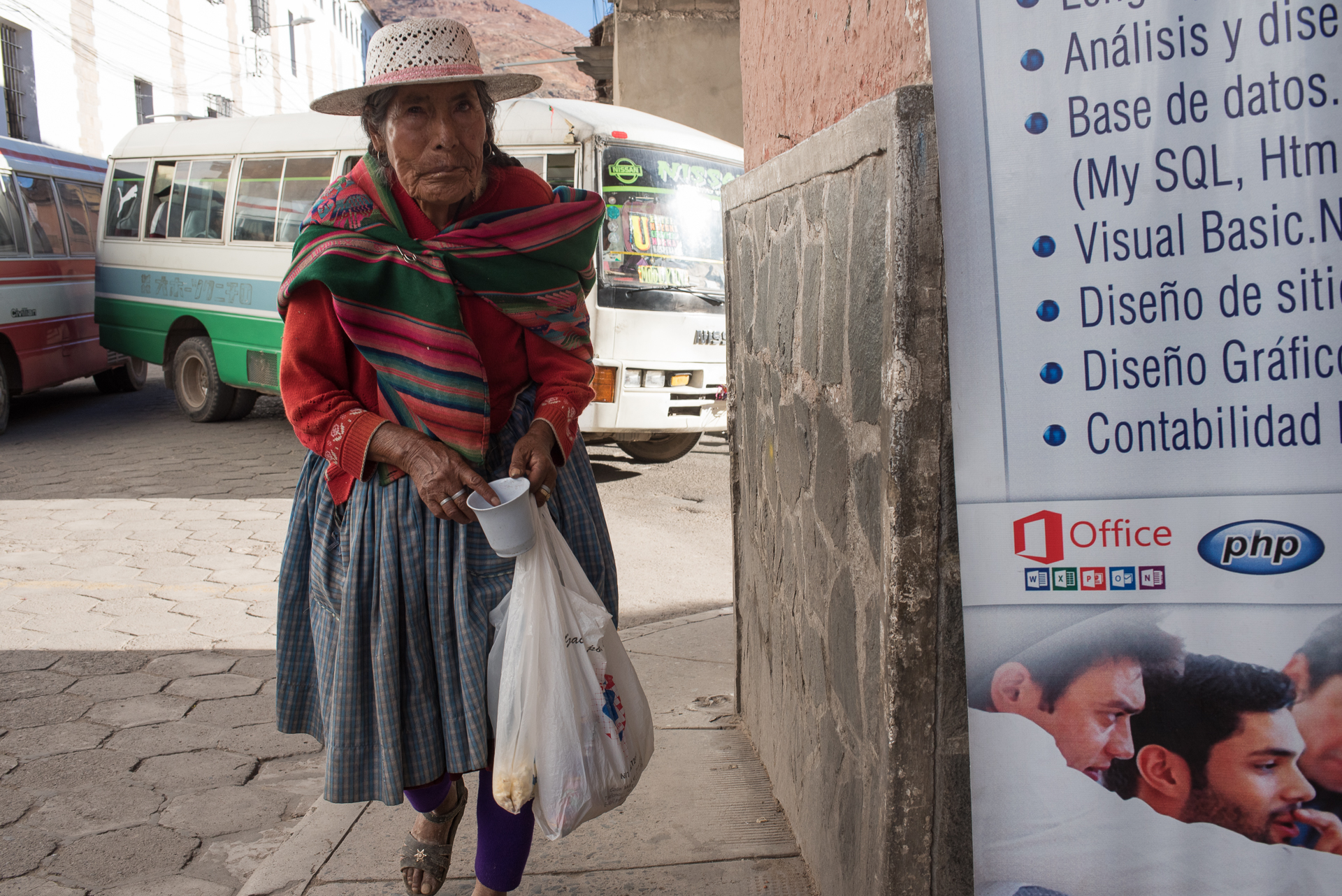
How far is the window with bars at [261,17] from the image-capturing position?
86.1 ft

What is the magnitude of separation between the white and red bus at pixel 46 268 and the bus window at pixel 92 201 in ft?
0.04

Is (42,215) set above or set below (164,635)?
above

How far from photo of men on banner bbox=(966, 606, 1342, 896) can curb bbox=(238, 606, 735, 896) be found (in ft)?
5.05

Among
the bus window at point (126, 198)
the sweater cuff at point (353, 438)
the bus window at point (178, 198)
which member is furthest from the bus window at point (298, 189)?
the sweater cuff at point (353, 438)

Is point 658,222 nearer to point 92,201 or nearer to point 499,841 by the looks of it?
point 499,841

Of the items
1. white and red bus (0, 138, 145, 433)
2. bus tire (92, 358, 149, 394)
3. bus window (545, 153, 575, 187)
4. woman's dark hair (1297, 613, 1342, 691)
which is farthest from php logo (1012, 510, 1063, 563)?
bus tire (92, 358, 149, 394)

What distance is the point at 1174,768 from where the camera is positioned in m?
1.34

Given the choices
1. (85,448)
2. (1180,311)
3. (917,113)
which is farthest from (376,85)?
(85,448)

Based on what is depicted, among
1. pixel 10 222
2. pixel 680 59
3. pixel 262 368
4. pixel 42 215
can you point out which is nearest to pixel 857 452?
pixel 262 368

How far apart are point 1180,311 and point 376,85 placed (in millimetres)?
1354

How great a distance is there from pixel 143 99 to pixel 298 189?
46.5 ft

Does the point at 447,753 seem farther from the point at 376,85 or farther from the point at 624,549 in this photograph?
the point at 624,549

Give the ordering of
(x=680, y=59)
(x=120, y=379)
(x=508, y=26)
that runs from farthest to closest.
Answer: (x=508, y=26), (x=120, y=379), (x=680, y=59)

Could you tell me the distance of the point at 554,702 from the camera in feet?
6.01
